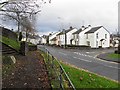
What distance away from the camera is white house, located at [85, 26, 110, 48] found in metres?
78.5

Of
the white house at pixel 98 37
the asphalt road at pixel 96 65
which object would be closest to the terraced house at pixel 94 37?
the white house at pixel 98 37

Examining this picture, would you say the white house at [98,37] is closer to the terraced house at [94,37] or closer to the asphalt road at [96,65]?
the terraced house at [94,37]

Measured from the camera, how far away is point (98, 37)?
260 feet

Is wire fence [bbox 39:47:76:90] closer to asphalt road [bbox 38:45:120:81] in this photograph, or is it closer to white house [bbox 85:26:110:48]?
asphalt road [bbox 38:45:120:81]

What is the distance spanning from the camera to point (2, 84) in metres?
8.06

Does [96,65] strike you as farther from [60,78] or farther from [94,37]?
[94,37]

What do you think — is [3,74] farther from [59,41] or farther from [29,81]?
[59,41]

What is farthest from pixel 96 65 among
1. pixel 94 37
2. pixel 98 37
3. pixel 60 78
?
pixel 98 37

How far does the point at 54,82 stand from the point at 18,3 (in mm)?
7299

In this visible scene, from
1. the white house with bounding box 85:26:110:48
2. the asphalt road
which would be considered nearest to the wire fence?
the asphalt road

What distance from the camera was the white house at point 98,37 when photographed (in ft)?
258

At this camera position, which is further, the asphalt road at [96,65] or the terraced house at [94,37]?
the terraced house at [94,37]

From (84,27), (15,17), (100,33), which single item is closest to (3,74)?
(15,17)

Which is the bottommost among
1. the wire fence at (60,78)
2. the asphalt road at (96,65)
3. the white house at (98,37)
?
the asphalt road at (96,65)
